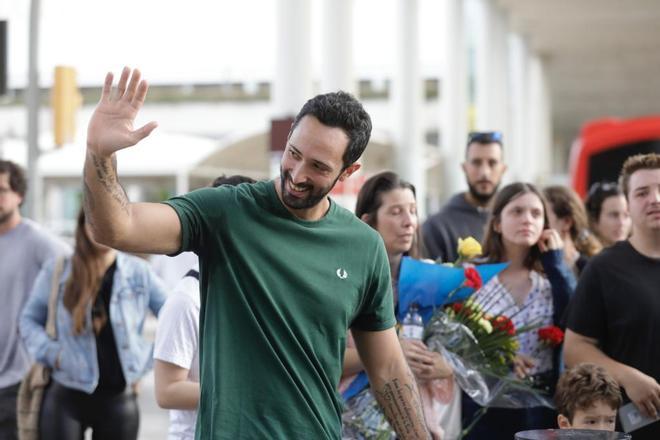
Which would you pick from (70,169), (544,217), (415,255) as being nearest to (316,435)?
(415,255)

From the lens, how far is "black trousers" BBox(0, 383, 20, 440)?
6.55 meters

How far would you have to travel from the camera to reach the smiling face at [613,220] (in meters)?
7.95

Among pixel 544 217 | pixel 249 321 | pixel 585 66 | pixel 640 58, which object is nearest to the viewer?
pixel 249 321

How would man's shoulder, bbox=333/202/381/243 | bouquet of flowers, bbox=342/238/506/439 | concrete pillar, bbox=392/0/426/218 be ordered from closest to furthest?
man's shoulder, bbox=333/202/381/243 < bouquet of flowers, bbox=342/238/506/439 < concrete pillar, bbox=392/0/426/218

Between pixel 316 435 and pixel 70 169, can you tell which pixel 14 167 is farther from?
pixel 70 169

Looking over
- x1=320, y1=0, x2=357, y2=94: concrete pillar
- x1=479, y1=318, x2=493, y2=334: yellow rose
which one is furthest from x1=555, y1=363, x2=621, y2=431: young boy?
x1=320, y1=0, x2=357, y2=94: concrete pillar

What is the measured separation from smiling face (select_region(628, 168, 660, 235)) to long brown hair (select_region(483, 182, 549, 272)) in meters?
0.90

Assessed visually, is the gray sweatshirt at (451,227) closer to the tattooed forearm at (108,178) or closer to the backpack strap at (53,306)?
the backpack strap at (53,306)

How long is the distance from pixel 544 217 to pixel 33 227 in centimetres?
281

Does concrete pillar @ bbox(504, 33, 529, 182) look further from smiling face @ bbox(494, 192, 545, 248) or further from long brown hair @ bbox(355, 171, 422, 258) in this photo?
long brown hair @ bbox(355, 171, 422, 258)

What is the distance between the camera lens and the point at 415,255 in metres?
5.61

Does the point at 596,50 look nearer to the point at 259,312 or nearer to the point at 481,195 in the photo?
the point at 481,195

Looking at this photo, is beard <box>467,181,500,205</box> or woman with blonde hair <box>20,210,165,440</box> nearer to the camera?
woman with blonde hair <box>20,210,165,440</box>

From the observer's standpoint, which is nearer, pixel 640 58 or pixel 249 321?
pixel 249 321
